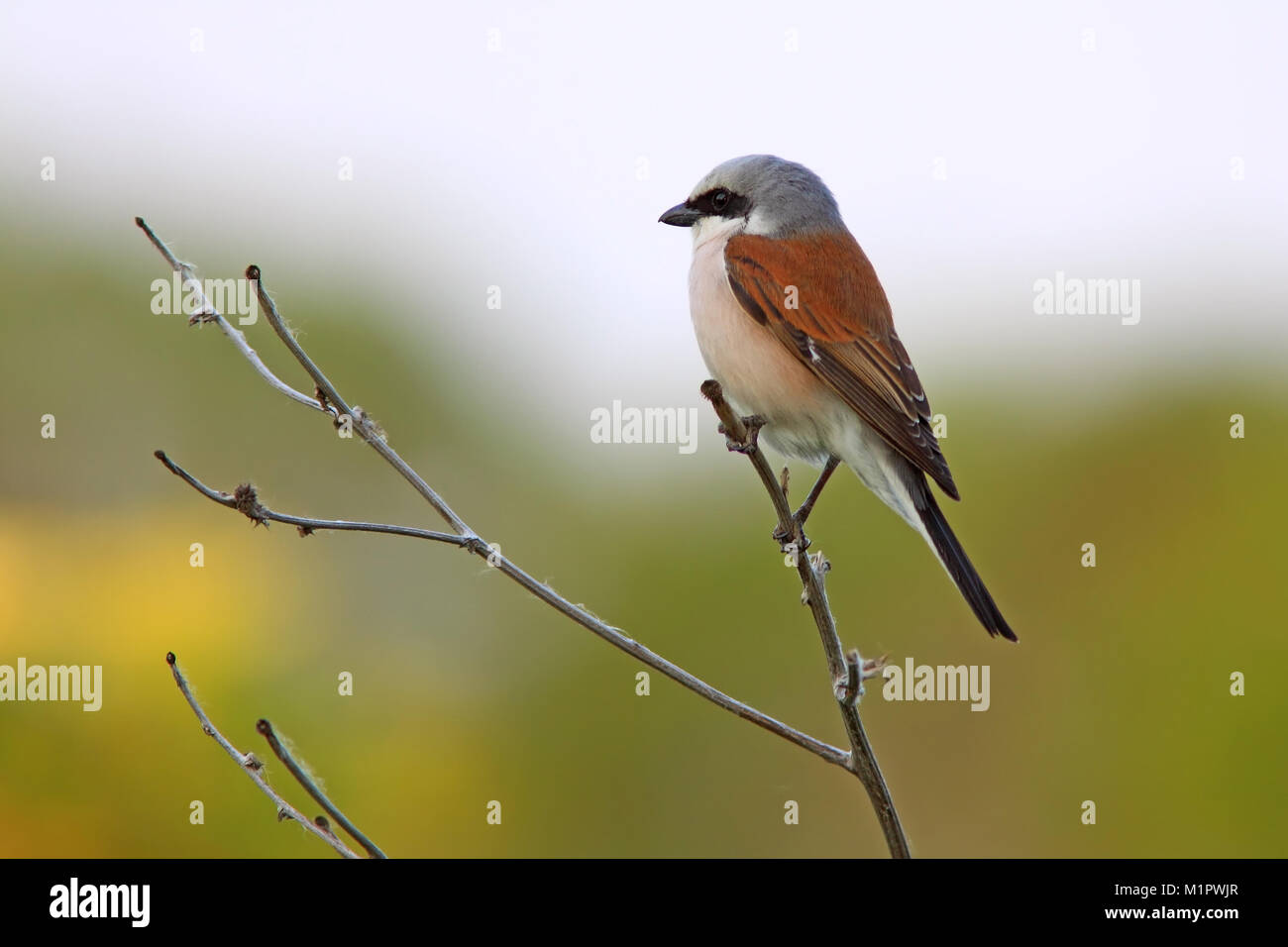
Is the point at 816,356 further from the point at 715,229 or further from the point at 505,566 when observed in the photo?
the point at 505,566

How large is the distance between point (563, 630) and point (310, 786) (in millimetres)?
7382

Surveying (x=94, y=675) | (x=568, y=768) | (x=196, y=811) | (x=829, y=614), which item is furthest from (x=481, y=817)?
(x=829, y=614)

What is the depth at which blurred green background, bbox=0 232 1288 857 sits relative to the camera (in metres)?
7.51

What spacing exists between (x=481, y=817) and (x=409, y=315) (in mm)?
5172

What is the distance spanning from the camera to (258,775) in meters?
2.09

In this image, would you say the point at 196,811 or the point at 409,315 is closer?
the point at 196,811

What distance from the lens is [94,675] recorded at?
733 centimetres

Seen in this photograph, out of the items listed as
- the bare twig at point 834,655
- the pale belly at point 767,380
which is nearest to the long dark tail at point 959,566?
the pale belly at point 767,380

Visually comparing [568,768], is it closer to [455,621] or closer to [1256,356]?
[455,621]

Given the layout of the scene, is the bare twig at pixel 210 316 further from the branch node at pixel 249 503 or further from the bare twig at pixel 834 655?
the bare twig at pixel 834 655

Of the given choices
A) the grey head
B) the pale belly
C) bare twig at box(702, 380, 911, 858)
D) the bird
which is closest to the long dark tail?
the bird

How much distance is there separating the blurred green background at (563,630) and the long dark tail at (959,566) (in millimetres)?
3983

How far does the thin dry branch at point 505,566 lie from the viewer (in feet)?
6.70

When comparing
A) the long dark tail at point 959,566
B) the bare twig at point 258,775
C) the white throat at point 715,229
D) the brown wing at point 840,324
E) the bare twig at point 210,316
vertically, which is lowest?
the bare twig at point 258,775
